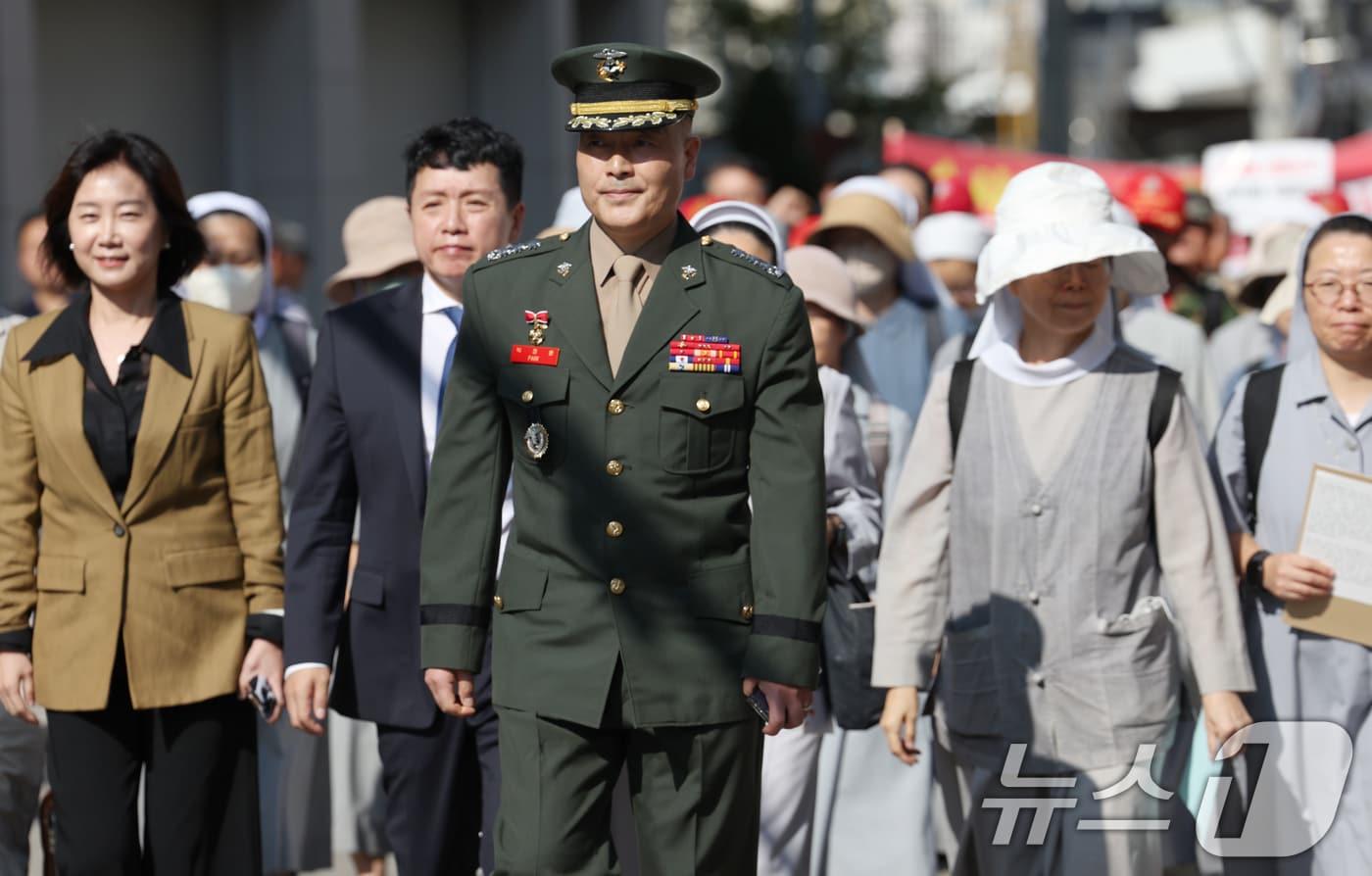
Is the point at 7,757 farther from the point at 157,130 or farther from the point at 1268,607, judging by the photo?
the point at 157,130

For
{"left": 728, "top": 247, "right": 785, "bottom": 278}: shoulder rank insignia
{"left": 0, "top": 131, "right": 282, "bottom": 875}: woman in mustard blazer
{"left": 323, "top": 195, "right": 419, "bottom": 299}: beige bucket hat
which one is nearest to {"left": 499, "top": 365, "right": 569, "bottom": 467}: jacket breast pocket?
{"left": 728, "top": 247, "right": 785, "bottom": 278}: shoulder rank insignia

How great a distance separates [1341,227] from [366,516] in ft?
9.04

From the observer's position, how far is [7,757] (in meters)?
5.96

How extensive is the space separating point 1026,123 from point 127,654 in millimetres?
59051

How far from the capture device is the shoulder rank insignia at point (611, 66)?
4160 millimetres

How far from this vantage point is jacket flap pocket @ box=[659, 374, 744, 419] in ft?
13.6

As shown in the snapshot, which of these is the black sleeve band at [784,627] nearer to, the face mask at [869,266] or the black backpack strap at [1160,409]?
the black backpack strap at [1160,409]

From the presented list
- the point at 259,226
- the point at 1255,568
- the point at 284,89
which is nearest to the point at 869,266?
the point at 259,226

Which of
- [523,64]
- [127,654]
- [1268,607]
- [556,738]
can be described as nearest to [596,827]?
[556,738]

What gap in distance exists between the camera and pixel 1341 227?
594cm

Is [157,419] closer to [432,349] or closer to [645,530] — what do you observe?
[432,349]

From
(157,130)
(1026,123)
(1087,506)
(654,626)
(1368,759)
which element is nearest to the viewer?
(654,626)

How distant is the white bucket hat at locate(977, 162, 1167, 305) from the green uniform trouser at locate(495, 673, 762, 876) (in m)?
1.55
